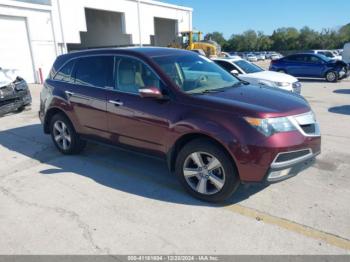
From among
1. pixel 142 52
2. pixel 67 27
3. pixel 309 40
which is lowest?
pixel 309 40

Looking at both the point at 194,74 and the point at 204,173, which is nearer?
the point at 204,173

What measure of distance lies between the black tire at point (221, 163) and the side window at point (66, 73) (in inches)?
104

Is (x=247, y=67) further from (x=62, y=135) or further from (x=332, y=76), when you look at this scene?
(x=332, y=76)

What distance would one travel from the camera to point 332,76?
16547 mm

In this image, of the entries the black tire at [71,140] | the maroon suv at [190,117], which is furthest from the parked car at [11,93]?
the maroon suv at [190,117]

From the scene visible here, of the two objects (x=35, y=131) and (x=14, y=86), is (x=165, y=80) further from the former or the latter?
(x=14, y=86)

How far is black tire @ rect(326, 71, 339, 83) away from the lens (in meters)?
16.4

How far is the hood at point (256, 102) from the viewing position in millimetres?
3475

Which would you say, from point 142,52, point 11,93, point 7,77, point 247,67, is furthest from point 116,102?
point 247,67

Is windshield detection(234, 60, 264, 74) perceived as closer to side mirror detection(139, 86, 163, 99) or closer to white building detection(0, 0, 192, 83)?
side mirror detection(139, 86, 163, 99)

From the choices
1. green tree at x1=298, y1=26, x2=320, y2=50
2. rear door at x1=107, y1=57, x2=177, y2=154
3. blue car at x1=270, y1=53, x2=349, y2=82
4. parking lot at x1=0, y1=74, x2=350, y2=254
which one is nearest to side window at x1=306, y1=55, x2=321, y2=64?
blue car at x1=270, y1=53, x2=349, y2=82

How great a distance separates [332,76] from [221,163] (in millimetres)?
15377

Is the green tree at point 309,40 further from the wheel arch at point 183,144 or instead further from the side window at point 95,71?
the wheel arch at point 183,144

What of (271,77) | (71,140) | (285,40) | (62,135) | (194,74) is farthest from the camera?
(285,40)
